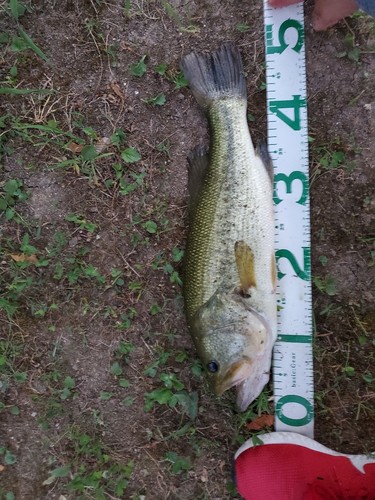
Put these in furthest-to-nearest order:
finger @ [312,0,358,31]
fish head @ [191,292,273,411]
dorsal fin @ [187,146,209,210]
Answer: dorsal fin @ [187,146,209,210] < finger @ [312,0,358,31] < fish head @ [191,292,273,411]

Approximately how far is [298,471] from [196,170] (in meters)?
2.00

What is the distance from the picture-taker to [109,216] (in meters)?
3.33

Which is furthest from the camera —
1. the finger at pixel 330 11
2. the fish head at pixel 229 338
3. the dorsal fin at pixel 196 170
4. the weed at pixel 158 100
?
the weed at pixel 158 100

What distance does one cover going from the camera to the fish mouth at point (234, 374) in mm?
2812

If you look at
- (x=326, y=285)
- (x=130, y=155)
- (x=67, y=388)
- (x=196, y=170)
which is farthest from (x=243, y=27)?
(x=67, y=388)

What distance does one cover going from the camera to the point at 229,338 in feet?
9.21

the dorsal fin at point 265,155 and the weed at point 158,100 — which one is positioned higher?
the weed at point 158,100

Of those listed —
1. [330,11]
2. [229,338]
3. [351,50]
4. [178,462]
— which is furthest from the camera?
[178,462]

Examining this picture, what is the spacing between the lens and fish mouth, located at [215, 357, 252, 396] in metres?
2.81

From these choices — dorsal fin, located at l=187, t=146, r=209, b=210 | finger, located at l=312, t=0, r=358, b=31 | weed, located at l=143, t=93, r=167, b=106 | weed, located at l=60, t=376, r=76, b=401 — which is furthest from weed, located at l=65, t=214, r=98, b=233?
finger, located at l=312, t=0, r=358, b=31

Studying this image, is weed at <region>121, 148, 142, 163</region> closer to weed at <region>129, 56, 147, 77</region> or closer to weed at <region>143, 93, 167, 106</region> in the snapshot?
weed at <region>143, 93, 167, 106</region>

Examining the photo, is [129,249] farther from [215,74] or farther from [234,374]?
[215,74]

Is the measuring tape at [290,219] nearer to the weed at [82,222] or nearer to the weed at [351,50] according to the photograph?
the weed at [351,50]

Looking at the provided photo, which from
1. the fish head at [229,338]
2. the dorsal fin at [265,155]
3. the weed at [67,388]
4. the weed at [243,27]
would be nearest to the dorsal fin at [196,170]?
the dorsal fin at [265,155]
